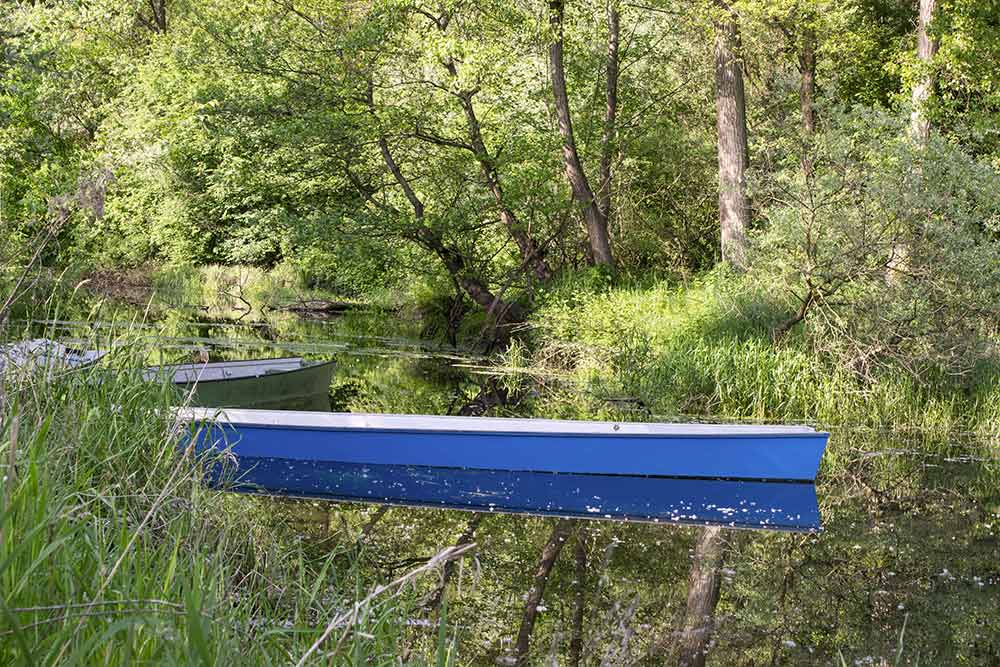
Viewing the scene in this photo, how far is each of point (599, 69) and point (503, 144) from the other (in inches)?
88.7

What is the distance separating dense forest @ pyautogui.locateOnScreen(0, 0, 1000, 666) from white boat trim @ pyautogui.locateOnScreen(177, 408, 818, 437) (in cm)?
87

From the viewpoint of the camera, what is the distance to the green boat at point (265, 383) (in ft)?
35.9

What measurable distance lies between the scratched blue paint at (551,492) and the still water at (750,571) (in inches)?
7.2

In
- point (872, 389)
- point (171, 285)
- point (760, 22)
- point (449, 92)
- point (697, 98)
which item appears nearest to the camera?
point (872, 389)

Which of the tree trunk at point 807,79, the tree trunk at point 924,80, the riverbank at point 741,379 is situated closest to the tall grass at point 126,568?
the riverbank at point 741,379

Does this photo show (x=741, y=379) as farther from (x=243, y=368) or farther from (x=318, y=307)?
(x=318, y=307)

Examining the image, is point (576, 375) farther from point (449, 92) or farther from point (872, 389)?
point (449, 92)

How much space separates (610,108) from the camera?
56.0ft

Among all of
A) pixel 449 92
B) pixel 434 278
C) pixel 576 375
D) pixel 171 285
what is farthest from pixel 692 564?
pixel 171 285

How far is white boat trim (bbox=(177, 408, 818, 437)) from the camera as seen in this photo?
8648 millimetres

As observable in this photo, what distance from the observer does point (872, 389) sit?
10.7 meters

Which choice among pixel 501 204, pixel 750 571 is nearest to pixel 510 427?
pixel 750 571

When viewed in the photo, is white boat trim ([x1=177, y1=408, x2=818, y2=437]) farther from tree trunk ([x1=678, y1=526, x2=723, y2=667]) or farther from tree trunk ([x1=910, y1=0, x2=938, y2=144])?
tree trunk ([x1=910, y1=0, x2=938, y2=144])

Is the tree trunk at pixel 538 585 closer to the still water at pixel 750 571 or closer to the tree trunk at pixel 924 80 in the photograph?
the still water at pixel 750 571
